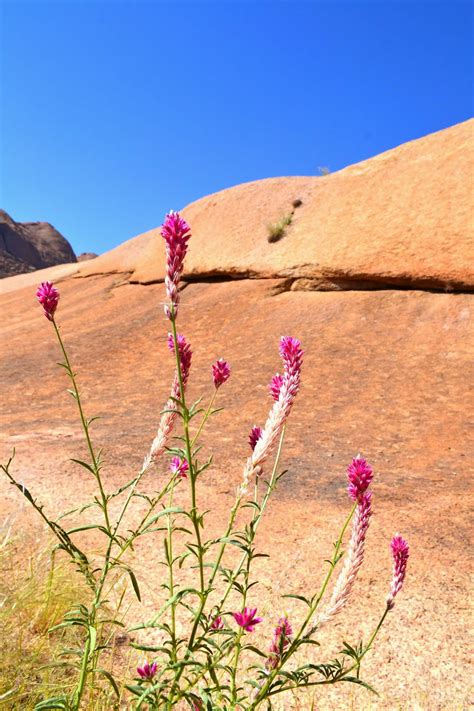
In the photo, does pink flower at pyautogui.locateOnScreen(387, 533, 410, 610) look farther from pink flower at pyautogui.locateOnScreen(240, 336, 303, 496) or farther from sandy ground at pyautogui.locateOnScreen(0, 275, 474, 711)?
sandy ground at pyautogui.locateOnScreen(0, 275, 474, 711)

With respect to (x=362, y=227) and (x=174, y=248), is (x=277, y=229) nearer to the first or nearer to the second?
(x=362, y=227)

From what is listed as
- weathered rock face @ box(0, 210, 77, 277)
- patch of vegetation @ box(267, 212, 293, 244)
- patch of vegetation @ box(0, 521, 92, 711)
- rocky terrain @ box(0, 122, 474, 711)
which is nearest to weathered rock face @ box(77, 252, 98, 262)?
weathered rock face @ box(0, 210, 77, 277)

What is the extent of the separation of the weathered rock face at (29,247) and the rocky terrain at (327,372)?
26.6 metres

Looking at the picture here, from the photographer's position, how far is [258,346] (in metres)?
12.4

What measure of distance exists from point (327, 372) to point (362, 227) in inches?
184

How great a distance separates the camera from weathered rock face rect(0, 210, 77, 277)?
45.4 m

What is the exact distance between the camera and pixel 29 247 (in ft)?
162

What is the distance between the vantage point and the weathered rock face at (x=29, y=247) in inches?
1786

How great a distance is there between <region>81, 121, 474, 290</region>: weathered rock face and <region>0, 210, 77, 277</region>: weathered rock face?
30403mm

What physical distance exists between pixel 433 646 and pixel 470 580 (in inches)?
38.5

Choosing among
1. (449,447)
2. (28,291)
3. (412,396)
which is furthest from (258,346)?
(28,291)

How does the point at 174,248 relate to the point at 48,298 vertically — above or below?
above

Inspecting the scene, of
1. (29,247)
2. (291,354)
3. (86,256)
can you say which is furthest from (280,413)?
(86,256)

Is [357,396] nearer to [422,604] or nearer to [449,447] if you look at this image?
[449,447]
